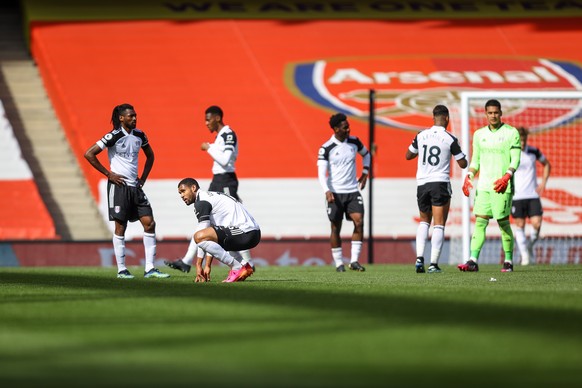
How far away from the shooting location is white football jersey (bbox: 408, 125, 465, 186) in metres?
14.1

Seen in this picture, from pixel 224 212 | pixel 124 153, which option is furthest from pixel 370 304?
pixel 124 153

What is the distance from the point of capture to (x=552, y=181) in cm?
2323

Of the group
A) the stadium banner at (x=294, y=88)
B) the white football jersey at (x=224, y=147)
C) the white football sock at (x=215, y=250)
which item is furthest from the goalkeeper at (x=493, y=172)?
the stadium banner at (x=294, y=88)

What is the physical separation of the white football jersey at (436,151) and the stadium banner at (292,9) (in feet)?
48.0

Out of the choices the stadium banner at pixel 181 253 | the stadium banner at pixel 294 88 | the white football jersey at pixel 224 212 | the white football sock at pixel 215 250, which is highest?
the stadium banner at pixel 294 88

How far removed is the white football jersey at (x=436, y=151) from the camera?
14078 mm

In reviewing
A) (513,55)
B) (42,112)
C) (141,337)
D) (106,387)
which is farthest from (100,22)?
(106,387)

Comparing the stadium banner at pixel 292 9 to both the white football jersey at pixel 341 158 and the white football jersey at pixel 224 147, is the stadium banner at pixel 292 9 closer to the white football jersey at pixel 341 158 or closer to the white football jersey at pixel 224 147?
the white football jersey at pixel 341 158

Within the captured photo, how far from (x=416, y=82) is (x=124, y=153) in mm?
14135

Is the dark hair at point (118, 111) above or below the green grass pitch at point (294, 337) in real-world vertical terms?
above

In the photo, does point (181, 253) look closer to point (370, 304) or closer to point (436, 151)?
point (436, 151)

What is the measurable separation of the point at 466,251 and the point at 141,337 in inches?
431

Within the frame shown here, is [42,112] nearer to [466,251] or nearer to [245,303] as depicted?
[466,251]

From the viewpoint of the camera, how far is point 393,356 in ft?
17.6
